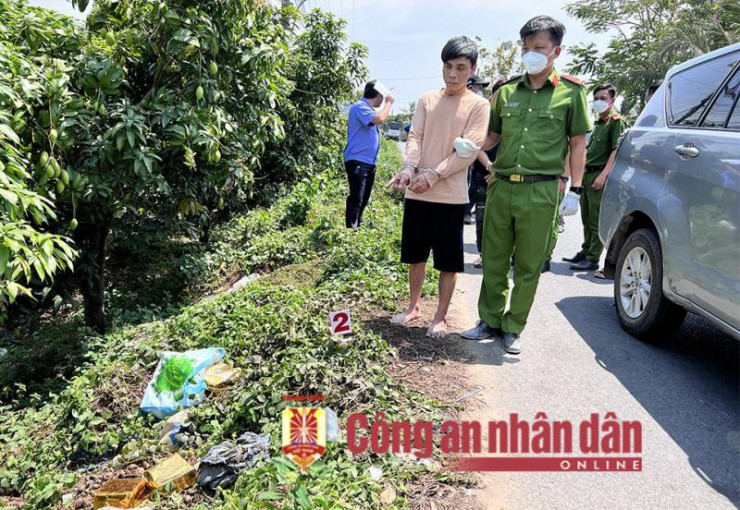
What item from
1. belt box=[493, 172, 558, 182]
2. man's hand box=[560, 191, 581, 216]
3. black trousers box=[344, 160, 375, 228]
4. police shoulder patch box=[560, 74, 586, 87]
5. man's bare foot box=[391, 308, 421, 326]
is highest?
police shoulder patch box=[560, 74, 586, 87]

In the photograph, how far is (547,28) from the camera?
3.16m

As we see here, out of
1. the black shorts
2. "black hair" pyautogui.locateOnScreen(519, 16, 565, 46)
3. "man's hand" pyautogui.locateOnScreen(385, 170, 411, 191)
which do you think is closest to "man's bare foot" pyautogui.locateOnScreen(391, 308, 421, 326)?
the black shorts

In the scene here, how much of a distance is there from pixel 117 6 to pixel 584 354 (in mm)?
4686

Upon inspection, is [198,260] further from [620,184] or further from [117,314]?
[620,184]

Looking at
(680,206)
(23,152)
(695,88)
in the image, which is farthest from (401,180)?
(23,152)

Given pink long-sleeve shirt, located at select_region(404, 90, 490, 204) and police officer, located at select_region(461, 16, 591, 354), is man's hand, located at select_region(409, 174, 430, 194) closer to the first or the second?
pink long-sleeve shirt, located at select_region(404, 90, 490, 204)

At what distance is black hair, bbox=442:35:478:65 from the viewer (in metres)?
3.22

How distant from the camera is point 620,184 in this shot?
158 inches

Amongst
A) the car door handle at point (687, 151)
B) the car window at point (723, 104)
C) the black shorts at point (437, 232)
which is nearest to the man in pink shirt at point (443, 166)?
the black shorts at point (437, 232)

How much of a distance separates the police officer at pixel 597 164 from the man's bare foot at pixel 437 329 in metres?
A: 2.61

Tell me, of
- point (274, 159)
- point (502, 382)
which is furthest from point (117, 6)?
point (274, 159)

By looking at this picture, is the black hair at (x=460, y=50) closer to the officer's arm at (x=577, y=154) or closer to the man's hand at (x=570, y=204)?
the officer's arm at (x=577, y=154)

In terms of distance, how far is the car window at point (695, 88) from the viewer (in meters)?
3.24

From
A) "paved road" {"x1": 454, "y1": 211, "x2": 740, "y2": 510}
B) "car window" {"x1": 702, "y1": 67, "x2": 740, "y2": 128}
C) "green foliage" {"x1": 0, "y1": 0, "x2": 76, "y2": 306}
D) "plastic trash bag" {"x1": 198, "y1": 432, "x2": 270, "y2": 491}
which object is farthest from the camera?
"car window" {"x1": 702, "y1": 67, "x2": 740, "y2": 128}
